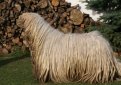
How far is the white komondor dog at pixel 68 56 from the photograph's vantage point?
7.89 m

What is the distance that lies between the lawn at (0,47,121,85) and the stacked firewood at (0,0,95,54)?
69 cm

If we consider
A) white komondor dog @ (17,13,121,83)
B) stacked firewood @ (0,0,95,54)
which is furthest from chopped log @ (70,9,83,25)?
white komondor dog @ (17,13,121,83)

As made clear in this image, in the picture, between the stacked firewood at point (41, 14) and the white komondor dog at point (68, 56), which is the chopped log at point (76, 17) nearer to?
the stacked firewood at point (41, 14)

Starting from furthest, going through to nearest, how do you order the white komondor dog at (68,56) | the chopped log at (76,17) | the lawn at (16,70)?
the chopped log at (76,17), the lawn at (16,70), the white komondor dog at (68,56)

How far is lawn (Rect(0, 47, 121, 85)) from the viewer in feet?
27.7

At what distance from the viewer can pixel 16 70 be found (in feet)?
32.7

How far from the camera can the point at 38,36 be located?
8047mm

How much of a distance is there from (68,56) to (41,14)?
5.59 meters

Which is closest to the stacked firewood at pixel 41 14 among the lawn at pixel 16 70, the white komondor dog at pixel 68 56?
the lawn at pixel 16 70

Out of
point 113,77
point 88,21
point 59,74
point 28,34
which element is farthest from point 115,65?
point 88,21

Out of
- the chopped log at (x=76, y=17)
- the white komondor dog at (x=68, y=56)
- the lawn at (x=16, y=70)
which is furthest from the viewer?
the chopped log at (x=76, y=17)

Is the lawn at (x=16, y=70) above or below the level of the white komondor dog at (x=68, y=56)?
below

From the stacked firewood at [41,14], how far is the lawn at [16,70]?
688 mm

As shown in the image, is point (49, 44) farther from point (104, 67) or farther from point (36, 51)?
point (104, 67)
